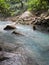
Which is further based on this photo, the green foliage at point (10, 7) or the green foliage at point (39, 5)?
the green foliage at point (10, 7)

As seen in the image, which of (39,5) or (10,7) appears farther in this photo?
(10,7)

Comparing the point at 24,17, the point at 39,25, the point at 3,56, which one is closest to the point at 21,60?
the point at 3,56

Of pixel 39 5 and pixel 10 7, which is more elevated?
pixel 39 5

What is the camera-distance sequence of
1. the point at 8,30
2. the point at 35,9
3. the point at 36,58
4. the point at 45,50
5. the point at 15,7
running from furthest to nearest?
the point at 15,7, the point at 35,9, the point at 8,30, the point at 45,50, the point at 36,58

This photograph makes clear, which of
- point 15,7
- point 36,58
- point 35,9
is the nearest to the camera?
point 36,58

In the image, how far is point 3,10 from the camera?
31109mm

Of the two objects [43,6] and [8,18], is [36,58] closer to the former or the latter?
[43,6]

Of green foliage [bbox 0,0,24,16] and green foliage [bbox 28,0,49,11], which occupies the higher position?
green foliage [bbox 28,0,49,11]

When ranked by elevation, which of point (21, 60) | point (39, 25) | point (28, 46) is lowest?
point (39, 25)

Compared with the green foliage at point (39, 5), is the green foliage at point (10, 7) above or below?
below

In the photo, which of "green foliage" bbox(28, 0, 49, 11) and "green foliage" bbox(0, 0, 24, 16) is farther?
"green foliage" bbox(0, 0, 24, 16)

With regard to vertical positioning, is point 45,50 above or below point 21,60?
below

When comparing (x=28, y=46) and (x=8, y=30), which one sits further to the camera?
(x=8, y=30)

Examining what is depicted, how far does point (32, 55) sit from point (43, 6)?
1861cm
